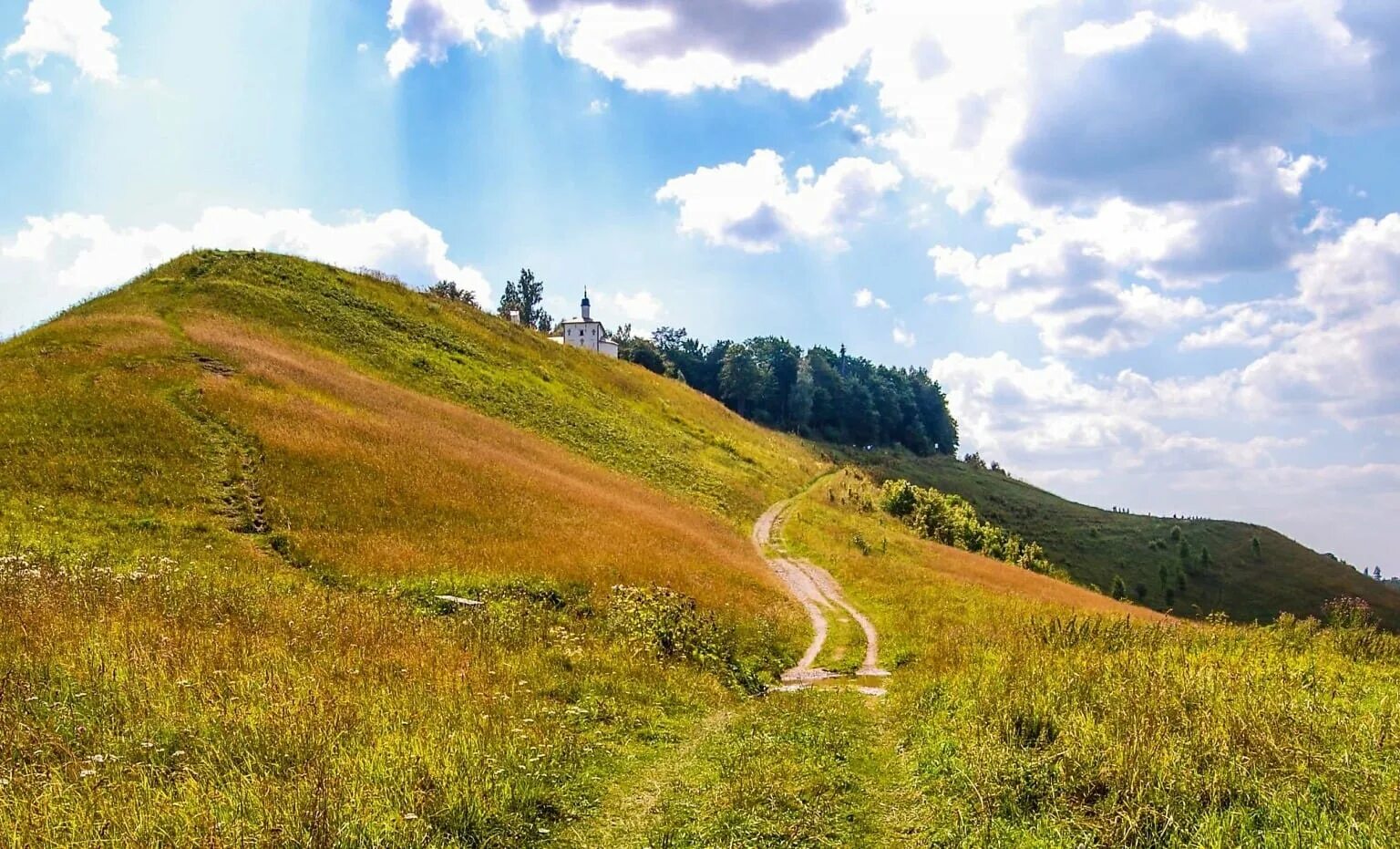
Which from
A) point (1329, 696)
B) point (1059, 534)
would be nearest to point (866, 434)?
point (1059, 534)

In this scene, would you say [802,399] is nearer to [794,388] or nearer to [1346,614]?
[794,388]

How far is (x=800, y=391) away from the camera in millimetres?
145750

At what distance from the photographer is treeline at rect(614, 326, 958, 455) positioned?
14450cm

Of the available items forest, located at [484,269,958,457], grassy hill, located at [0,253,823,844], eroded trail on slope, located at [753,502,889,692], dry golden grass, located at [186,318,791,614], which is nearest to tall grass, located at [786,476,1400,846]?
eroded trail on slope, located at [753,502,889,692]

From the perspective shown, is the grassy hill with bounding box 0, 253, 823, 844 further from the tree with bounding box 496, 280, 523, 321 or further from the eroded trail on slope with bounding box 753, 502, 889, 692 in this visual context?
the tree with bounding box 496, 280, 523, 321

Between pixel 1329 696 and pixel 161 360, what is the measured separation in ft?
127

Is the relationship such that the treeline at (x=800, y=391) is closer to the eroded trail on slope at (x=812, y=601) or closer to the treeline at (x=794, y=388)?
the treeline at (x=794, y=388)

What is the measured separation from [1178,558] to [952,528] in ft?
159

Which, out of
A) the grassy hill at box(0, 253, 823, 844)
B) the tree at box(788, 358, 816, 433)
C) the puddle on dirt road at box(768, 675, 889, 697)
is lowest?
the puddle on dirt road at box(768, 675, 889, 697)

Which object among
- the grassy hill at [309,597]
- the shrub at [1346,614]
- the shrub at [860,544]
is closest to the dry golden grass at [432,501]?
the grassy hill at [309,597]

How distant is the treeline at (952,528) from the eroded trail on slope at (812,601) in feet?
53.8

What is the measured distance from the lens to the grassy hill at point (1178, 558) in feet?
261

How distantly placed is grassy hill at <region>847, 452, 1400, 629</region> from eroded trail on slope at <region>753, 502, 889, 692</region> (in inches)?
1911

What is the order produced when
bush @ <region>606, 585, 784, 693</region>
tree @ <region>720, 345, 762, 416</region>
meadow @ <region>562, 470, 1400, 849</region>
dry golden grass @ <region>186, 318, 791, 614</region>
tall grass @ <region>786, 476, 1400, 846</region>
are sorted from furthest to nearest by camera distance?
tree @ <region>720, 345, 762, 416</region>
dry golden grass @ <region>186, 318, 791, 614</region>
bush @ <region>606, 585, 784, 693</region>
meadow @ <region>562, 470, 1400, 849</region>
tall grass @ <region>786, 476, 1400, 846</region>
